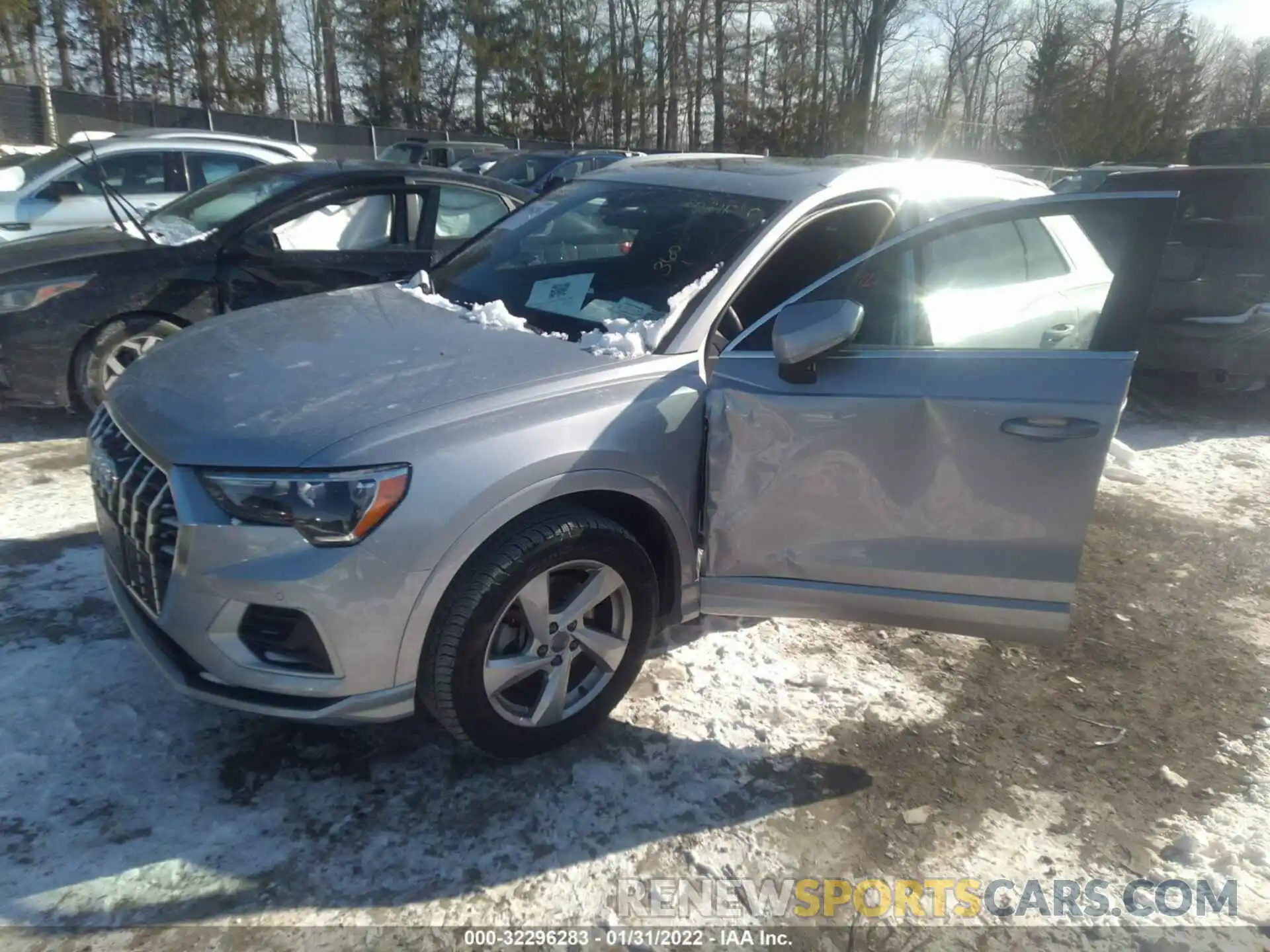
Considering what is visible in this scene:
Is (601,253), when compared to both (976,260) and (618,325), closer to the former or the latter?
(618,325)

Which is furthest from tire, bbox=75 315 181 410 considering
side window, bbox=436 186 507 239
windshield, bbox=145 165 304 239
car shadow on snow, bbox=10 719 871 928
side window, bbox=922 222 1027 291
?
side window, bbox=922 222 1027 291

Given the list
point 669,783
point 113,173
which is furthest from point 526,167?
point 669,783

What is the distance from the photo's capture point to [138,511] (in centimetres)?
269

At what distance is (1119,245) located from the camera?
A: 3047 mm

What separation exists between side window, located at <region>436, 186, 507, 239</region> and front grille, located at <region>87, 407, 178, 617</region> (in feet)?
12.2

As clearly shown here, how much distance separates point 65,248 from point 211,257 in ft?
2.65

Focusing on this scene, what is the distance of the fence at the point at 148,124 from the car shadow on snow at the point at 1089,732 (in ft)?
61.0

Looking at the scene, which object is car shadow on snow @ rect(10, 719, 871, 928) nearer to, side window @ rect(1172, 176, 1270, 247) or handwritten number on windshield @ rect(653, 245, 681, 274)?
handwritten number on windshield @ rect(653, 245, 681, 274)

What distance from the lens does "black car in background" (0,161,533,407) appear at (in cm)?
529

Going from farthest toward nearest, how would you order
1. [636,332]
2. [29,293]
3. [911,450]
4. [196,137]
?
[196,137], [29,293], [636,332], [911,450]

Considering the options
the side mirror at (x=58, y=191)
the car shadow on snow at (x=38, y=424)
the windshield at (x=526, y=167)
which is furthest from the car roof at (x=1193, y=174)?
the windshield at (x=526, y=167)

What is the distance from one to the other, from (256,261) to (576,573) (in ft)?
12.6

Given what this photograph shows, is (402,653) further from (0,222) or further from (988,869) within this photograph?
(0,222)

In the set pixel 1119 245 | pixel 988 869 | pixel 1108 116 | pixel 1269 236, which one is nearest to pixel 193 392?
pixel 988 869
